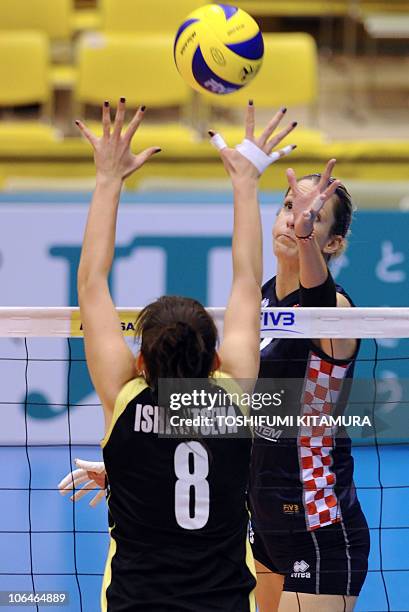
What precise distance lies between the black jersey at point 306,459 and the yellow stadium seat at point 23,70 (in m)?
5.41

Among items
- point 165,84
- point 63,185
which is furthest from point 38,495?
point 165,84

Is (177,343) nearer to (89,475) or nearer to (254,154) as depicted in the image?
(254,154)

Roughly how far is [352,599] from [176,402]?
129cm

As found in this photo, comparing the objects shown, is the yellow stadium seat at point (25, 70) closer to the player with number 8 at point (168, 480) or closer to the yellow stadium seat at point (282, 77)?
the yellow stadium seat at point (282, 77)

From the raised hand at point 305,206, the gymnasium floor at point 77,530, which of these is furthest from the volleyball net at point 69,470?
the raised hand at point 305,206

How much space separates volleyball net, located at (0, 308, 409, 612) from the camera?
4.78 m

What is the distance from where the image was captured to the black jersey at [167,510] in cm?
240

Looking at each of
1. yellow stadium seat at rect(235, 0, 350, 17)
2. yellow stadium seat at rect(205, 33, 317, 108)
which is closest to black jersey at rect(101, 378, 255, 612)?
yellow stadium seat at rect(205, 33, 317, 108)

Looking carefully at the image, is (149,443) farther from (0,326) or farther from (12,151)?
(12,151)

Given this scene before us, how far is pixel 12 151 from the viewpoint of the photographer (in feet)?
21.3

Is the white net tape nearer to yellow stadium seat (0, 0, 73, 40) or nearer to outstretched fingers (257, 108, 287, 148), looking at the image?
outstretched fingers (257, 108, 287, 148)

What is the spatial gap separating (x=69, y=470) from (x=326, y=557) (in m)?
2.68

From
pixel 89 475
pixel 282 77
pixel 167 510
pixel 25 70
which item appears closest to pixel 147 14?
pixel 25 70

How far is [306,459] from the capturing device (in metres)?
3.42
